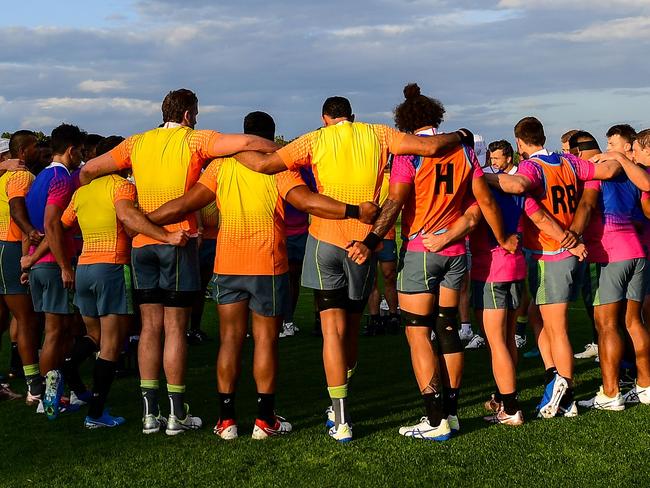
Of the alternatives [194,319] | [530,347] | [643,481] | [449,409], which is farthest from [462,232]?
[194,319]

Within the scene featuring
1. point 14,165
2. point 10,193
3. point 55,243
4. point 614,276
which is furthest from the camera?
point 14,165

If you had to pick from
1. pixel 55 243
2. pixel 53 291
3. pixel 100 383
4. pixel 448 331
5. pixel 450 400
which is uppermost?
pixel 55 243

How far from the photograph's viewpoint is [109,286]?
717cm

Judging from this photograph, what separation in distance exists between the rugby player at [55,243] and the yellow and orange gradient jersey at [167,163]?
1251mm

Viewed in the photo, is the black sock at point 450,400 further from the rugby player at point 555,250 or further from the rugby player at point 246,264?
the rugby player at point 246,264

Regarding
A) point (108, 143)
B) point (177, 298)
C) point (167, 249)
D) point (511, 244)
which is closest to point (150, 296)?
point (177, 298)

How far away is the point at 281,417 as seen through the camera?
7.08 meters

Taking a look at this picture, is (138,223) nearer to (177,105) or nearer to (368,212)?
(177,105)

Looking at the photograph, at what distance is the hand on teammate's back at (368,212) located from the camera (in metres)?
6.17

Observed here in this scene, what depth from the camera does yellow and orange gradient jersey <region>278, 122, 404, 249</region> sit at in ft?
20.7

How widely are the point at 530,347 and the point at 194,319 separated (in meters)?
4.25

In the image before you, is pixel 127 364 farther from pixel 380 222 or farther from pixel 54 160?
pixel 380 222

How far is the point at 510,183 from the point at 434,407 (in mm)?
1764

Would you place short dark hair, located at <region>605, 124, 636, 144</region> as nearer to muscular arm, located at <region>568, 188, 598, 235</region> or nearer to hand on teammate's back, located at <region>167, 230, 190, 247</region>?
muscular arm, located at <region>568, 188, 598, 235</region>
